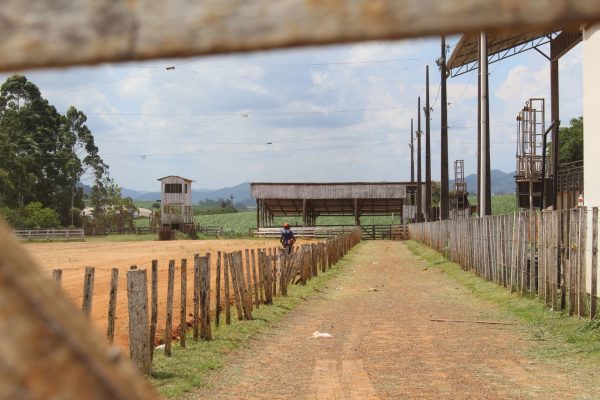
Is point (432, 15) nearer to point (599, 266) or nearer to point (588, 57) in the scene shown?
point (599, 266)

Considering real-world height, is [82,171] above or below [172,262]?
above

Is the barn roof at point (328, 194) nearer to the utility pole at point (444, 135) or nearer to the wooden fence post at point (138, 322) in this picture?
the utility pole at point (444, 135)

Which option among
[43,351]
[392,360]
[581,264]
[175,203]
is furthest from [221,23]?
[175,203]

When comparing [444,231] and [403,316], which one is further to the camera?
[444,231]

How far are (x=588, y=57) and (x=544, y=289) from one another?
13.0 feet

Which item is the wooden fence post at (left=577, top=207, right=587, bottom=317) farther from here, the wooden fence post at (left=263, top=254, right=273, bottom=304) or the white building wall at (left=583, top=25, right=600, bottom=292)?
the wooden fence post at (left=263, top=254, right=273, bottom=304)

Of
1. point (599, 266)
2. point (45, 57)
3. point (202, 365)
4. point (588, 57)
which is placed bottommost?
point (202, 365)

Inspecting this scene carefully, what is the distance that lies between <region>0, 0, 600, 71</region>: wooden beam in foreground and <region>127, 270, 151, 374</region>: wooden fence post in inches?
288

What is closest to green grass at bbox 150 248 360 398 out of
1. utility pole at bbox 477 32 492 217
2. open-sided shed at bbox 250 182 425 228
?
utility pole at bbox 477 32 492 217

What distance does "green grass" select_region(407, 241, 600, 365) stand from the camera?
9500 mm

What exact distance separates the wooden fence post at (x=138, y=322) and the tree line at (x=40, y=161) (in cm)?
5679

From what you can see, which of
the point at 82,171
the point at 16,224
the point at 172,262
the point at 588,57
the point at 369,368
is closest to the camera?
the point at 369,368

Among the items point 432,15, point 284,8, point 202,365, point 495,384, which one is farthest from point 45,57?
point 202,365

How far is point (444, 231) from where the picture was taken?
30.6 m
